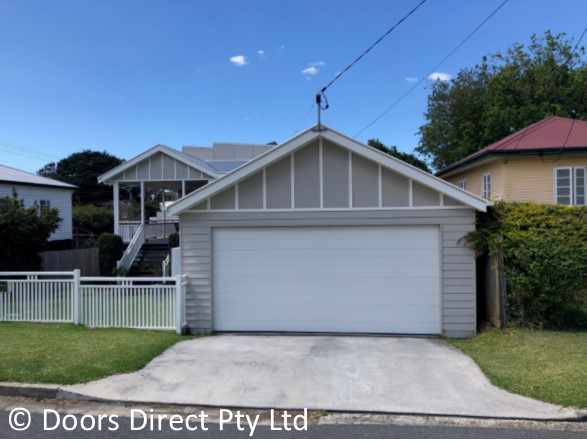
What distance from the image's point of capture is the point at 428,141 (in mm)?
35406

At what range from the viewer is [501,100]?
29.1 metres

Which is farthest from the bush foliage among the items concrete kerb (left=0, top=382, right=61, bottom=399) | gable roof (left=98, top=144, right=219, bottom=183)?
gable roof (left=98, top=144, right=219, bottom=183)

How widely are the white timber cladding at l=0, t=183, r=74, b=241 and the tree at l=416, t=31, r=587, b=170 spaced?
2522 cm

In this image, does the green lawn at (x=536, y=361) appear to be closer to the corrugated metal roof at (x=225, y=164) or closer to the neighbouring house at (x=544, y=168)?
the neighbouring house at (x=544, y=168)

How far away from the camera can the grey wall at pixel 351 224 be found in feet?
29.6

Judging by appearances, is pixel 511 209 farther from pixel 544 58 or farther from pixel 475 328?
pixel 544 58

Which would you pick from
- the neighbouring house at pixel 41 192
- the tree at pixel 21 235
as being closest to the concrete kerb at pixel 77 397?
the tree at pixel 21 235

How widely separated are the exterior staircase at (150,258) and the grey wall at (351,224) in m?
8.71

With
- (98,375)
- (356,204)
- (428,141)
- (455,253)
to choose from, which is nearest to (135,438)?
(98,375)

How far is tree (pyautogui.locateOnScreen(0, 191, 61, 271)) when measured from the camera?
14234mm

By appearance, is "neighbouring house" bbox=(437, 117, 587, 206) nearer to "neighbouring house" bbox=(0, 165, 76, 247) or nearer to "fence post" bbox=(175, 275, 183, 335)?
"fence post" bbox=(175, 275, 183, 335)

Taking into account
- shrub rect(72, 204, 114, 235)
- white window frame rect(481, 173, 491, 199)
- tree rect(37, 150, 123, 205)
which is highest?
tree rect(37, 150, 123, 205)

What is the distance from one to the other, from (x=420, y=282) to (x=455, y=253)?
0.88 meters

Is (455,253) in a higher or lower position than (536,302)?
higher
